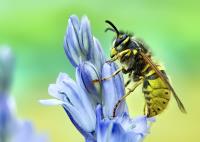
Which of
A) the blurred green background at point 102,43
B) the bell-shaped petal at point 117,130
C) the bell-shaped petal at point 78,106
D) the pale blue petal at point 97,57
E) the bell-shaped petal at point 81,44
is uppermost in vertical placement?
the blurred green background at point 102,43

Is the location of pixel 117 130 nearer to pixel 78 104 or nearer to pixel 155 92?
pixel 78 104

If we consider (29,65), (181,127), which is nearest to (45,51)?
(29,65)

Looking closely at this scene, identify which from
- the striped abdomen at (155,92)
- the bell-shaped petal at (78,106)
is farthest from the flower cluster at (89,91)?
the striped abdomen at (155,92)

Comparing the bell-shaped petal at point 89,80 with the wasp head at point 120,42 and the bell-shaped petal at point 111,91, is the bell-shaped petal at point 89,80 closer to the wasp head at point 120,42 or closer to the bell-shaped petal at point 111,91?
the bell-shaped petal at point 111,91

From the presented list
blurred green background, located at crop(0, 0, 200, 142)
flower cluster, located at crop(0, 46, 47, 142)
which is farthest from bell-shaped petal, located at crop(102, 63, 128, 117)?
blurred green background, located at crop(0, 0, 200, 142)

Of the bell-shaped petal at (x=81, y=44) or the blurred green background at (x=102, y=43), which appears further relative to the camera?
the blurred green background at (x=102, y=43)

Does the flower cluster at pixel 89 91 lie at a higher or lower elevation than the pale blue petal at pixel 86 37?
lower

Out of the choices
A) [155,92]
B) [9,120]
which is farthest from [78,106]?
[155,92]
